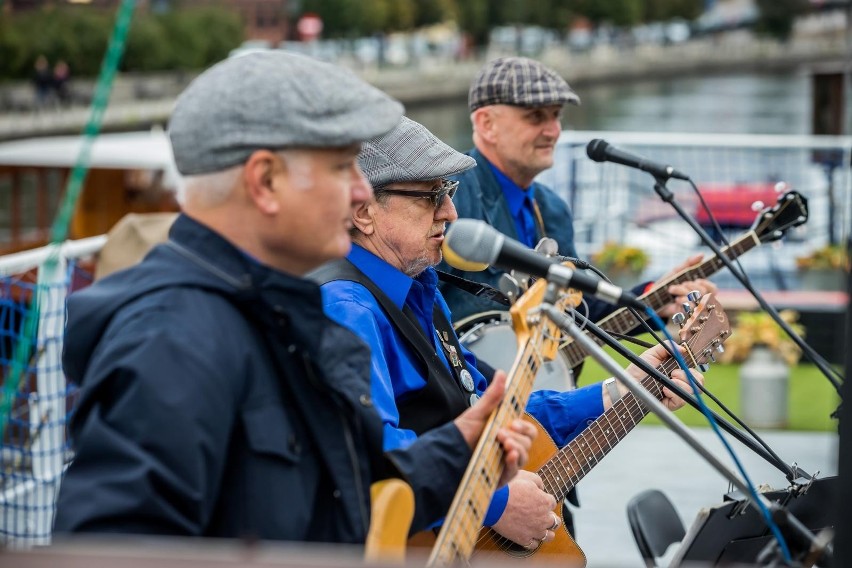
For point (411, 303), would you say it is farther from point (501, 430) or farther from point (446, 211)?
point (501, 430)

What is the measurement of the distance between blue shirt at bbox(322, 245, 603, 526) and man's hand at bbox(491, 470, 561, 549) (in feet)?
0.10

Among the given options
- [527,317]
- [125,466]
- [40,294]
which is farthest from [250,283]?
[40,294]

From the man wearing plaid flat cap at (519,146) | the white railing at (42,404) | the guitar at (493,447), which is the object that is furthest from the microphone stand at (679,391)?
the white railing at (42,404)

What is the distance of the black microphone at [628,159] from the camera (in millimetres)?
4255

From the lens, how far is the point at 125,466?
5.91 ft

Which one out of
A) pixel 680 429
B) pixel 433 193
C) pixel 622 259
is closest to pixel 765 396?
pixel 622 259

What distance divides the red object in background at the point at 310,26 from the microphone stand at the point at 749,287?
255 feet

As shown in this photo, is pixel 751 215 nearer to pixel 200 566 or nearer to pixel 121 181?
pixel 121 181

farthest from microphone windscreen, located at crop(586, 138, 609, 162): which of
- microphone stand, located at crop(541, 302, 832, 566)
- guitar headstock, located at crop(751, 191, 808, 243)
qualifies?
microphone stand, located at crop(541, 302, 832, 566)

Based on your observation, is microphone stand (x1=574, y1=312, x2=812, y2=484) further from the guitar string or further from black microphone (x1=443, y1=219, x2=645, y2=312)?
black microphone (x1=443, y1=219, x2=645, y2=312)

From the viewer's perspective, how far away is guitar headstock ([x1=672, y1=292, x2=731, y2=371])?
Answer: 327cm

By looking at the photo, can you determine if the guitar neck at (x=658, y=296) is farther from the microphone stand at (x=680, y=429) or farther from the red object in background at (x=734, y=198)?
the red object in background at (x=734, y=198)

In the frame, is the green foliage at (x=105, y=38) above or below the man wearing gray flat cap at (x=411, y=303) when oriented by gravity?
above

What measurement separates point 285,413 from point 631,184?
29.0ft
